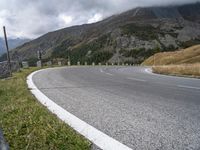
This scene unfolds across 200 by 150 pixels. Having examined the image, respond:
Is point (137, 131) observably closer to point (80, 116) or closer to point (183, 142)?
point (183, 142)

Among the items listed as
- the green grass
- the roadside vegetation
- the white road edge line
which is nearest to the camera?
the white road edge line

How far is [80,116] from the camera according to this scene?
23.2 ft

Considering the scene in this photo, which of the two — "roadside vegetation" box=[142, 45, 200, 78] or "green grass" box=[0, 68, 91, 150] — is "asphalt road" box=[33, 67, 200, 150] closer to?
"green grass" box=[0, 68, 91, 150]

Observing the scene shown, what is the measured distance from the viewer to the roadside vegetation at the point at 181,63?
24297 mm

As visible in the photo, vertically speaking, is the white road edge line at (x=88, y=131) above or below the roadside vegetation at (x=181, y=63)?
above

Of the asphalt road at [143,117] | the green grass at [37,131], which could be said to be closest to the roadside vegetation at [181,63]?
the asphalt road at [143,117]

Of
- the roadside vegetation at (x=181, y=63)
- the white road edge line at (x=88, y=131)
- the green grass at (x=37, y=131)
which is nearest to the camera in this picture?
→ the white road edge line at (x=88, y=131)

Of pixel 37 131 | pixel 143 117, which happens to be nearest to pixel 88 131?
pixel 37 131

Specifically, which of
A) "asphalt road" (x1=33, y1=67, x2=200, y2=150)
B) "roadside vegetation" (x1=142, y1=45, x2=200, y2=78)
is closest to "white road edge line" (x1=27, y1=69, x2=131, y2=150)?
"asphalt road" (x1=33, y1=67, x2=200, y2=150)

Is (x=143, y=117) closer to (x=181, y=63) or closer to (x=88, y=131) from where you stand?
(x=88, y=131)

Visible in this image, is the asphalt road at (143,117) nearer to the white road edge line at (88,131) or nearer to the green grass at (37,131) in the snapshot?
the white road edge line at (88,131)

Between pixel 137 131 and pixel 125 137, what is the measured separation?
0.42 meters

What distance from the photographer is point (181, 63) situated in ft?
232

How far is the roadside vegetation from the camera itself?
24297 millimetres
